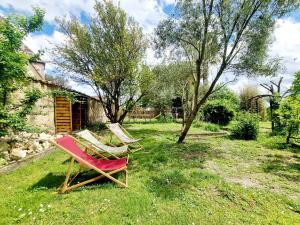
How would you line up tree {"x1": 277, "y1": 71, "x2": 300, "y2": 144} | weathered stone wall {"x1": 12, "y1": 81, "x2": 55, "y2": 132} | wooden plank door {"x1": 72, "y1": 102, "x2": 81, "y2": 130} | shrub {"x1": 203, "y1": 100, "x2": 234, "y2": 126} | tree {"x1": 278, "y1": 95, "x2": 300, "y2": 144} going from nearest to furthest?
tree {"x1": 278, "y1": 95, "x2": 300, "y2": 144}
tree {"x1": 277, "y1": 71, "x2": 300, "y2": 144}
weathered stone wall {"x1": 12, "y1": 81, "x2": 55, "y2": 132}
wooden plank door {"x1": 72, "y1": 102, "x2": 81, "y2": 130}
shrub {"x1": 203, "y1": 100, "x2": 234, "y2": 126}

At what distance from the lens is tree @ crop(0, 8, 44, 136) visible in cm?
525

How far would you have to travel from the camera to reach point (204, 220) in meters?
3.21

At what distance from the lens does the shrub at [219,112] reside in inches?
719

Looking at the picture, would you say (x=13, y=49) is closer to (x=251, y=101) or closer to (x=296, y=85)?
(x=296, y=85)

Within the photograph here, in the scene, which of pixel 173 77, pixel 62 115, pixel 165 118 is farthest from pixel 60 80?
pixel 165 118

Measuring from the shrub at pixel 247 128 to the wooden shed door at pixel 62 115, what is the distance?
992 centimetres

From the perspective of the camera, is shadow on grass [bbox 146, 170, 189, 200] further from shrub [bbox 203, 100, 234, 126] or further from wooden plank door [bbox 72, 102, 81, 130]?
shrub [bbox 203, 100, 234, 126]

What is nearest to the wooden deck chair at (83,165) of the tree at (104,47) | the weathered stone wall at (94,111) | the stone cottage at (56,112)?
the stone cottage at (56,112)

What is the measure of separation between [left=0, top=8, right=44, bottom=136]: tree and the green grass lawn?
146 centimetres

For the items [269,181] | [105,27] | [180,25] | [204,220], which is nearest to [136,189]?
[204,220]

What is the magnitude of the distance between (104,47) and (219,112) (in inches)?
462

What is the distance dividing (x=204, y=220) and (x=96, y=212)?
69.3 inches

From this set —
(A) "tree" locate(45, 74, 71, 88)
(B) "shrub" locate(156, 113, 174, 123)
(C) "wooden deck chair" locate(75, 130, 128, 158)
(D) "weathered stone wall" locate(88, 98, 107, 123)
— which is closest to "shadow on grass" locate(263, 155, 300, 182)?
(C) "wooden deck chair" locate(75, 130, 128, 158)

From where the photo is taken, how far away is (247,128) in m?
11.4
